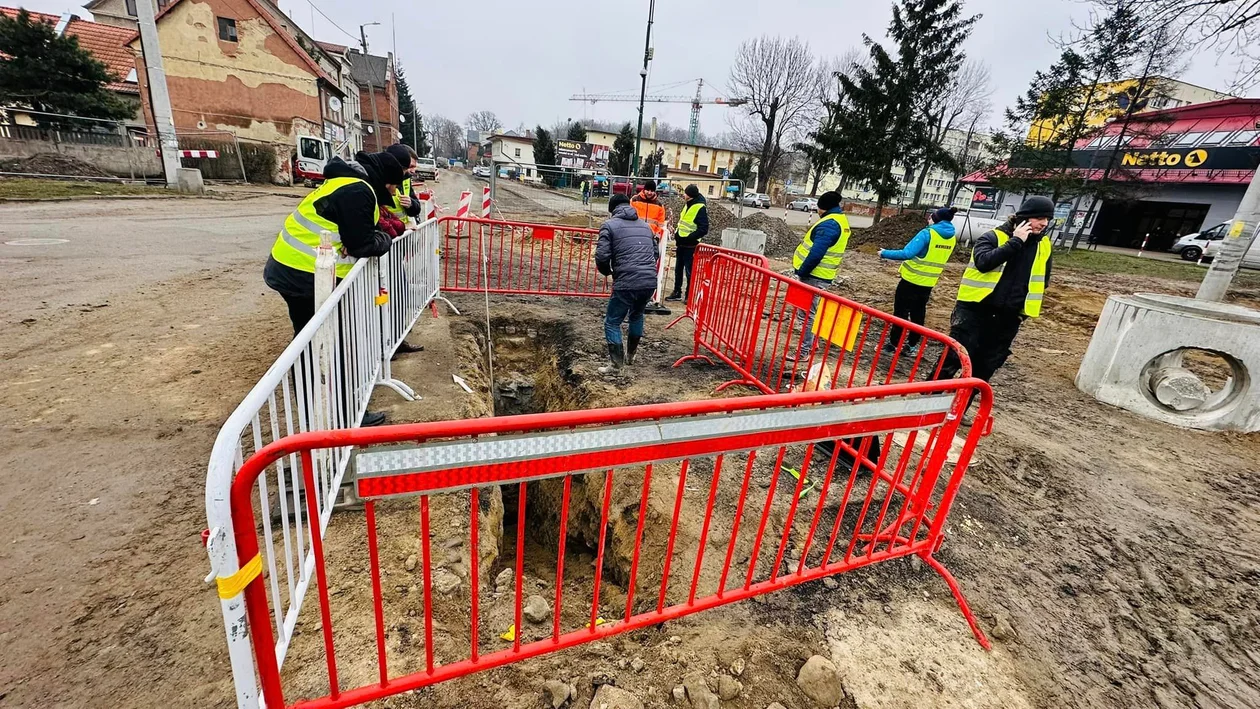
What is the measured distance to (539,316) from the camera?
736 centimetres

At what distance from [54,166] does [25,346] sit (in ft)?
60.8

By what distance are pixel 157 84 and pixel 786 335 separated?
18201mm

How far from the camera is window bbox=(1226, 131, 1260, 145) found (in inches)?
886

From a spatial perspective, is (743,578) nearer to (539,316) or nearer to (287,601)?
(287,601)

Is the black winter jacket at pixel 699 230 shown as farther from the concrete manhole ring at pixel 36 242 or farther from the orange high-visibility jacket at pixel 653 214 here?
the concrete manhole ring at pixel 36 242

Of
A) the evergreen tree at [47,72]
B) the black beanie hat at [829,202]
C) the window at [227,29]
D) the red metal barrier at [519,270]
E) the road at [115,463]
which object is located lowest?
the road at [115,463]

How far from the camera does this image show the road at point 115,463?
195 centimetres

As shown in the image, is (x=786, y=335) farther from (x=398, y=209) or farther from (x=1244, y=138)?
(x=1244, y=138)

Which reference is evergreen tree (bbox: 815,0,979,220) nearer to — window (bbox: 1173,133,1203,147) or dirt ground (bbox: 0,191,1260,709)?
window (bbox: 1173,133,1203,147)

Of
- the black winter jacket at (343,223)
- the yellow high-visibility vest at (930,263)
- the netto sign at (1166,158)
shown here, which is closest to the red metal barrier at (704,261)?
the yellow high-visibility vest at (930,263)

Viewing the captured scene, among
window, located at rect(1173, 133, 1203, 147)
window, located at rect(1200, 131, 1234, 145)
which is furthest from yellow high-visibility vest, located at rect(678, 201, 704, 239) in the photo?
window, located at rect(1173, 133, 1203, 147)

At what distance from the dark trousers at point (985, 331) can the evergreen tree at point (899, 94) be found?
63.8 ft

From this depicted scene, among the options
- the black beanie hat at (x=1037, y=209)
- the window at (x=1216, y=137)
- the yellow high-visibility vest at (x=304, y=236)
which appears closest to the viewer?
the yellow high-visibility vest at (x=304, y=236)

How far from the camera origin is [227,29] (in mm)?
23953
